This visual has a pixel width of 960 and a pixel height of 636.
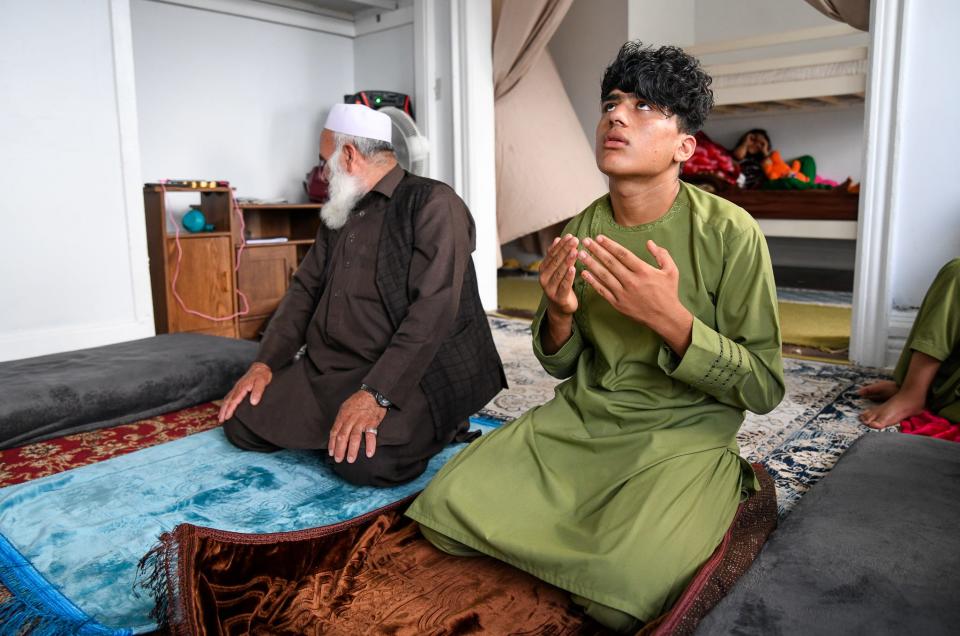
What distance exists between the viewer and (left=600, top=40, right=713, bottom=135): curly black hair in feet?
5.11

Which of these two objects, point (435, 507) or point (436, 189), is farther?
point (436, 189)

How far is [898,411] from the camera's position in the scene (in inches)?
106

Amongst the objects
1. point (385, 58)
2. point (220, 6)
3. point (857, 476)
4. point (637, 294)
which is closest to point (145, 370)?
point (637, 294)

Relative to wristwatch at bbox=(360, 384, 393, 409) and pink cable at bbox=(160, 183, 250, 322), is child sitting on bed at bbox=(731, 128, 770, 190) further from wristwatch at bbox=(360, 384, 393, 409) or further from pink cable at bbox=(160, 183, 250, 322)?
wristwatch at bbox=(360, 384, 393, 409)

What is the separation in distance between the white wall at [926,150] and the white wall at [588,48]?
312 centimetres

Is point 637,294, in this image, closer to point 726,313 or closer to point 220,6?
point 726,313

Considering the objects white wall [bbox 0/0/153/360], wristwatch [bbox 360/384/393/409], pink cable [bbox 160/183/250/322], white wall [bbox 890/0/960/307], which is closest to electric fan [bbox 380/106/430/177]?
pink cable [bbox 160/183/250/322]

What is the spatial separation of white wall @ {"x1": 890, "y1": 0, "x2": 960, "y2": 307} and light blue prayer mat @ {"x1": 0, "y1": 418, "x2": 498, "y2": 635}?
2.36m

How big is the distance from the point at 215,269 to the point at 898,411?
366cm

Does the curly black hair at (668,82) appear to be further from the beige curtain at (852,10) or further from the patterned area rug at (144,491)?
the beige curtain at (852,10)

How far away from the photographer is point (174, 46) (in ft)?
16.5

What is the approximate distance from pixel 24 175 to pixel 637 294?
3.47 m

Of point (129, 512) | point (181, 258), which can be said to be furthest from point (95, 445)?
point (181, 258)

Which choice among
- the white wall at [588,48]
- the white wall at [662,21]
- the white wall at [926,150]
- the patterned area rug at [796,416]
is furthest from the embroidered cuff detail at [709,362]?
the white wall at [588,48]
